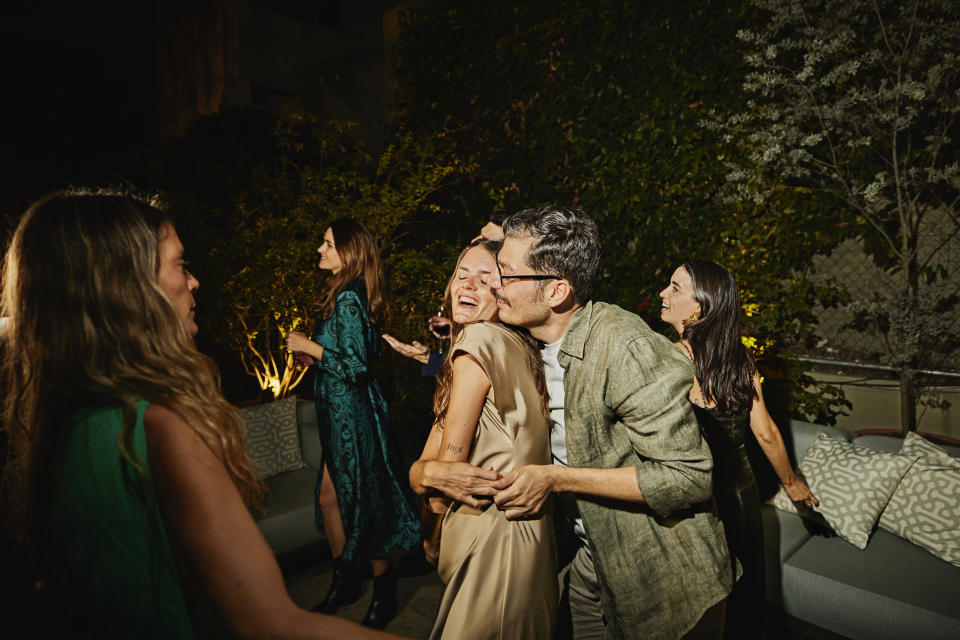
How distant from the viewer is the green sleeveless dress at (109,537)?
76 cm

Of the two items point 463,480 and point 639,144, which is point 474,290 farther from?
point 639,144

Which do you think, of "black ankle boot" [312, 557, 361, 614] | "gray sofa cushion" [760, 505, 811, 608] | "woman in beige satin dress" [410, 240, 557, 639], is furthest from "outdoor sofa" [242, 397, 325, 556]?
"gray sofa cushion" [760, 505, 811, 608]

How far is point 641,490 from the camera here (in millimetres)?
1300

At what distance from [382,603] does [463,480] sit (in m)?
1.91

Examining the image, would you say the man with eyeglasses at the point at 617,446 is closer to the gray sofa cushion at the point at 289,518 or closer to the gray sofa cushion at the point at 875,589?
the gray sofa cushion at the point at 875,589

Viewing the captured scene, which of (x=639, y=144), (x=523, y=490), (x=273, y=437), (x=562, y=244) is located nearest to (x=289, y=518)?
(x=273, y=437)

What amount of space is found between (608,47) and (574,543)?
11.3 ft

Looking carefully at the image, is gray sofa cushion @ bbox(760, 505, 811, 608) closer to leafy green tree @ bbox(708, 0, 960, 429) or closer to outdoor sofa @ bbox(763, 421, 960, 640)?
outdoor sofa @ bbox(763, 421, 960, 640)

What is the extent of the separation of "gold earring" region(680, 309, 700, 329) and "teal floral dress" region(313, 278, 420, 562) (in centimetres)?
173

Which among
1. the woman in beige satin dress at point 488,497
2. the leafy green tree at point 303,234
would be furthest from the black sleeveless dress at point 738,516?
the leafy green tree at point 303,234

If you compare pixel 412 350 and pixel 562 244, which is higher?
pixel 562 244

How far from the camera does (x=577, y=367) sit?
1.46 meters

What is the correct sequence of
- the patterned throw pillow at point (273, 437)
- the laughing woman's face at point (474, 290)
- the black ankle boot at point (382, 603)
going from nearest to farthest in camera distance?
the laughing woman's face at point (474, 290) → the black ankle boot at point (382, 603) → the patterned throw pillow at point (273, 437)

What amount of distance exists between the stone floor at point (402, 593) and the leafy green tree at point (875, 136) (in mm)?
3158
